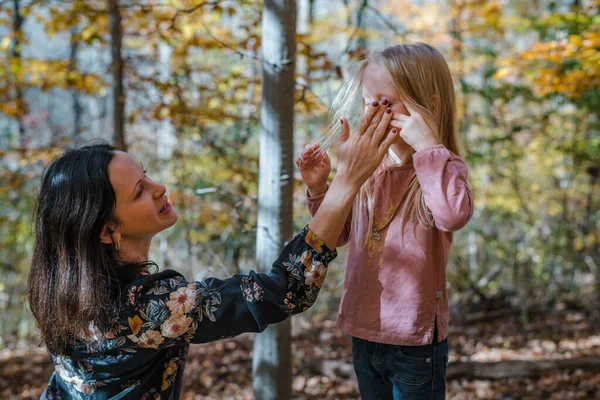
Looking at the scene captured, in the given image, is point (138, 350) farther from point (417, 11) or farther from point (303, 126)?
point (417, 11)

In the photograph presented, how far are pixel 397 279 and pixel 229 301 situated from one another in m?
0.52

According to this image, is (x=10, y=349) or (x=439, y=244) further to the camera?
(x=10, y=349)

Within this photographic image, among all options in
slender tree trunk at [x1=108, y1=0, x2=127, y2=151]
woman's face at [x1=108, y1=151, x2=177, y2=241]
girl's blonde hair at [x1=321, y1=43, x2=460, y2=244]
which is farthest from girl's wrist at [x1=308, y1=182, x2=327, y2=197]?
slender tree trunk at [x1=108, y1=0, x2=127, y2=151]

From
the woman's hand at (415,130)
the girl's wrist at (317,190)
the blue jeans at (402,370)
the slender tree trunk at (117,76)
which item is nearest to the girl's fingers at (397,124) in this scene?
the woman's hand at (415,130)

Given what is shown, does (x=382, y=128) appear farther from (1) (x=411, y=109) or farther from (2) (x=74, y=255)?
(2) (x=74, y=255)

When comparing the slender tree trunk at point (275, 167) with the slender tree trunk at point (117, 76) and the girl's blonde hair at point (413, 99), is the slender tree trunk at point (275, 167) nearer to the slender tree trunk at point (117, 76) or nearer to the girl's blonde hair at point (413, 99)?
the girl's blonde hair at point (413, 99)

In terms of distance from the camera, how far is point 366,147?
1.49 meters

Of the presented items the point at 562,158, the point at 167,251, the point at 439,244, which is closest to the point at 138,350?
the point at 439,244

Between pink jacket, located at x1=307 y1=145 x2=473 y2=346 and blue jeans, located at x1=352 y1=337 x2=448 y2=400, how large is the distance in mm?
46

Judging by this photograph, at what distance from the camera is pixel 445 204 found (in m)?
1.37

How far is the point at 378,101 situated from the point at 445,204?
1.25 ft

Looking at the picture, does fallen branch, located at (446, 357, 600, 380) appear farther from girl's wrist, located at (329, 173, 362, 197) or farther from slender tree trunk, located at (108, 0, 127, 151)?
slender tree trunk, located at (108, 0, 127, 151)

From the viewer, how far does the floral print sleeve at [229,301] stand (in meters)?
1.46

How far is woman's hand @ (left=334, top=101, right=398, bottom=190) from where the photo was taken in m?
1.48
